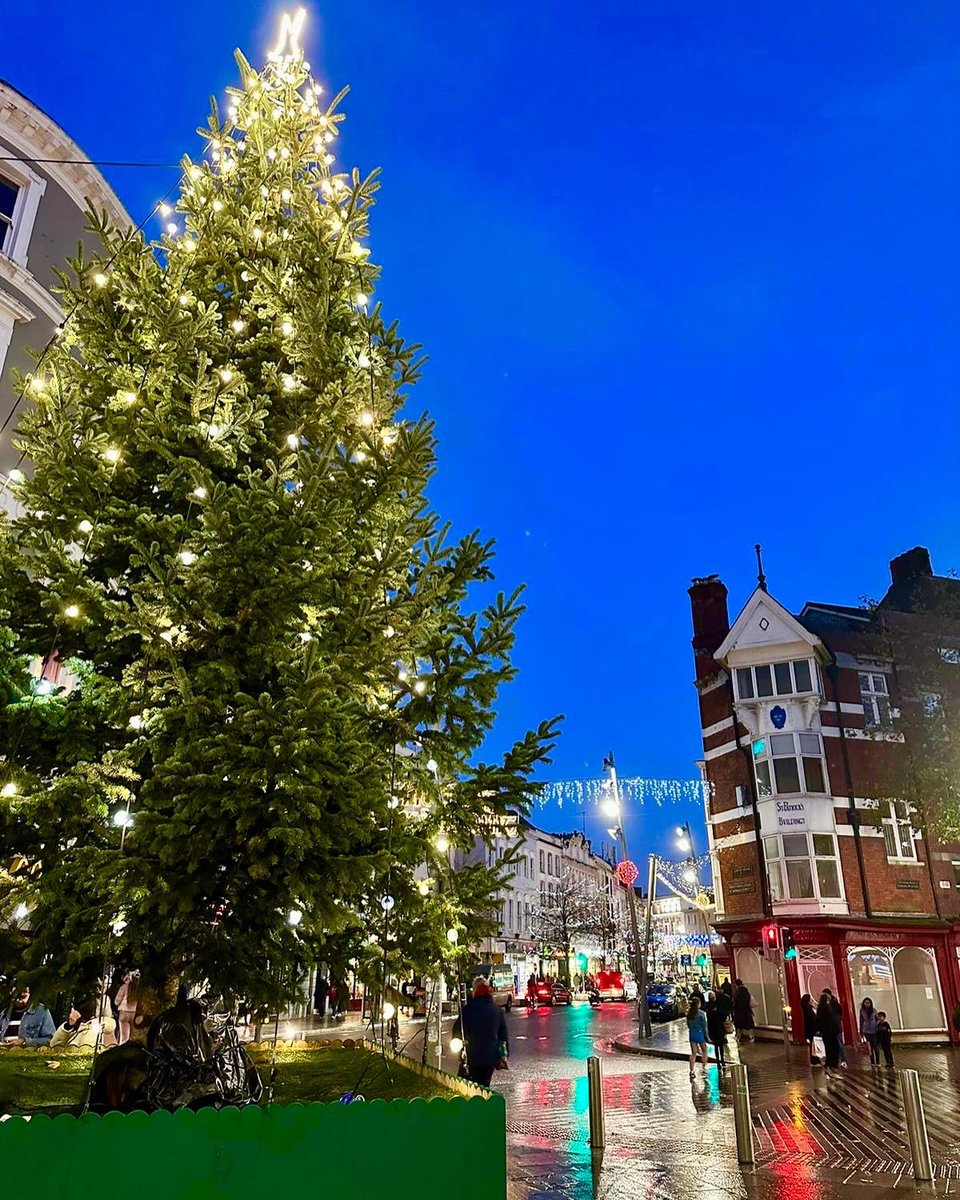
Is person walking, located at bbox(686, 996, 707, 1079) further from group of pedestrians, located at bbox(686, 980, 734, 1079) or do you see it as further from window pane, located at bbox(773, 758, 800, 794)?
window pane, located at bbox(773, 758, 800, 794)

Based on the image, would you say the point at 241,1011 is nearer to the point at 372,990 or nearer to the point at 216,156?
the point at 372,990

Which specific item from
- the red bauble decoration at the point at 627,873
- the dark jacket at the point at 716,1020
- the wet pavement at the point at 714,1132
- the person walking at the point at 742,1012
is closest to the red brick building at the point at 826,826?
the person walking at the point at 742,1012

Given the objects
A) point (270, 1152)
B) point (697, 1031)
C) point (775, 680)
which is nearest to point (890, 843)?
→ point (775, 680)

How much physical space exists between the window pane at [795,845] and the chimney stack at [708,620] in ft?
27.4

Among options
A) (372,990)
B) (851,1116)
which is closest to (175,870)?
(372,990)

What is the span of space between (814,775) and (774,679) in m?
4.05

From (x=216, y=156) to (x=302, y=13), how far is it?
257cm

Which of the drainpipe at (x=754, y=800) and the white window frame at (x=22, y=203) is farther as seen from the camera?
the drainpipe at (x=754, y=800)

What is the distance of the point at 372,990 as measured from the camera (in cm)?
778

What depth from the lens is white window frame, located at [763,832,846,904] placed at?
97.7 ft

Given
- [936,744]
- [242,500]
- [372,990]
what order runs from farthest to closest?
[936,744]
[372,990]
[242,500]

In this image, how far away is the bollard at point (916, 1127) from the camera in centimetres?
888

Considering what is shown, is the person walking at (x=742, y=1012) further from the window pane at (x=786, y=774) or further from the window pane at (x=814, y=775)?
the window pane at (x=814, y=775)

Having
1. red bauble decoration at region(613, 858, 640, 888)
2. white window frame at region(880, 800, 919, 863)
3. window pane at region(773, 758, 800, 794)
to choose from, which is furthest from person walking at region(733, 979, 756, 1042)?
white window frame at region(880, 800, 919, 863)
